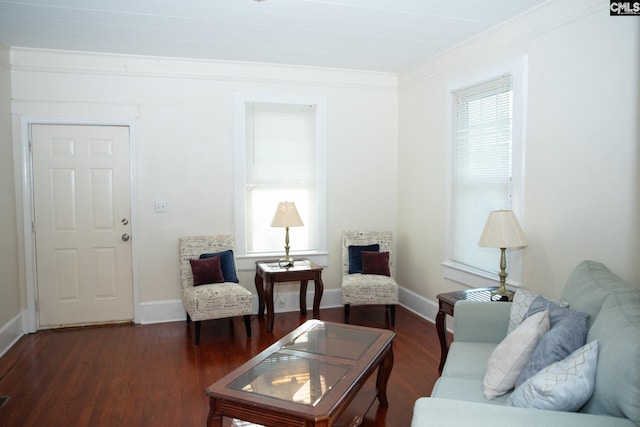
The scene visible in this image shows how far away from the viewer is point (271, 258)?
16.2ft

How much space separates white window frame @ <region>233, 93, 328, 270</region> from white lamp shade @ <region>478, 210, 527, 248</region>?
7.25ft

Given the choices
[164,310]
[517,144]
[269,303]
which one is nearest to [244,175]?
[269,303]

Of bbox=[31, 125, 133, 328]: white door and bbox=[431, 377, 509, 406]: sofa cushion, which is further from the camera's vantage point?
bbox=[31, 125, 133, 328]: white door

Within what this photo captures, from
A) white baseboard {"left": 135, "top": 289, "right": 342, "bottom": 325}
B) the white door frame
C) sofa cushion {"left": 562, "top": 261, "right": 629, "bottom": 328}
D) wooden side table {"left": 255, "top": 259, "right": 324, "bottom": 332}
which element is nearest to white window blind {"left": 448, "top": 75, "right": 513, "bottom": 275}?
sofa cushion {"left": 562, "top": 261, "right": 629, "bottom": 328}

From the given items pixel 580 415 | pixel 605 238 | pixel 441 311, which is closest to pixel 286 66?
pixel 441 311

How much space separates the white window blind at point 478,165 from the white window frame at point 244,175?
4.59 feet

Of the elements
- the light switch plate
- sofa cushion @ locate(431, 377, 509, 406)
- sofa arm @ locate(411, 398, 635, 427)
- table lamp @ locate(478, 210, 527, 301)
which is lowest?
sofa cushion @ locate(431, 377, 509, 406)

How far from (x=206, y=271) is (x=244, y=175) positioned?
1.08 metres

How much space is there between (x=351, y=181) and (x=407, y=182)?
61cm

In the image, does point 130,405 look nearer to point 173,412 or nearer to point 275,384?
point 173,412

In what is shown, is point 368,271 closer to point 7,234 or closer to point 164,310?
point 164,310

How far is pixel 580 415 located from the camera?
1.60m

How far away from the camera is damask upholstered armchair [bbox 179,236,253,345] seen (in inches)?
159
